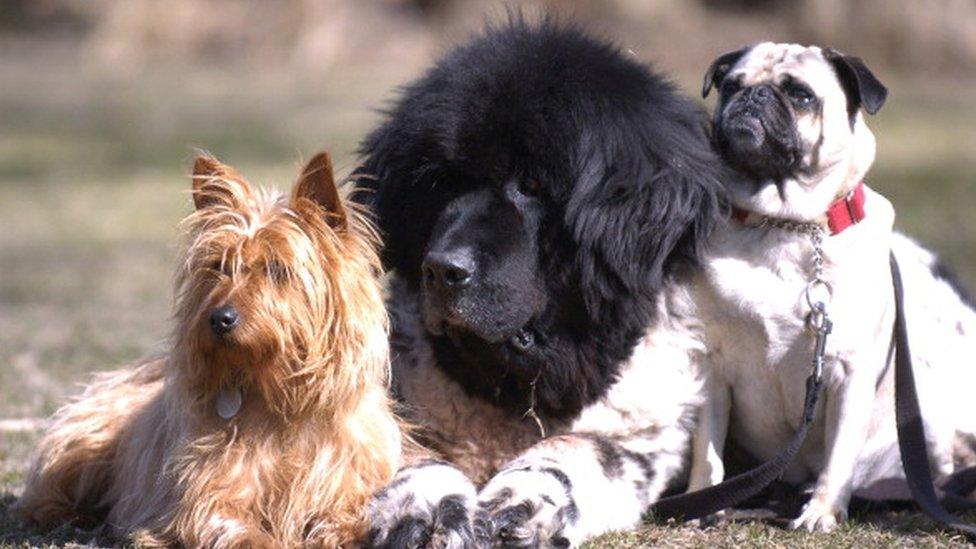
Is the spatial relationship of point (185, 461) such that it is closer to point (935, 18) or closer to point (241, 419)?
point (241, 419)

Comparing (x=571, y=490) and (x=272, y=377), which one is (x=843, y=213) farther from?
(x=272, y=377)

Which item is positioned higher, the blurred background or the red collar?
the red collar

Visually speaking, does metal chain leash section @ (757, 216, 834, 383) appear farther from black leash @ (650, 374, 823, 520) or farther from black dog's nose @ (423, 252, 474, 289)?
black dog's nose @ (423, 252, 474, 289)

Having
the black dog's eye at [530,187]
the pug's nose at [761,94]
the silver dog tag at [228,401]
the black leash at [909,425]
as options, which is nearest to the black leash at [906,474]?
the black leash at [909,425]

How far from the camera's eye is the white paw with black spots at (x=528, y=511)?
4469mm

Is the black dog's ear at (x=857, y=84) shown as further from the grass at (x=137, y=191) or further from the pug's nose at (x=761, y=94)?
the grass at (x=137, y=191)

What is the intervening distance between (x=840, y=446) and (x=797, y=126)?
42.7 inches

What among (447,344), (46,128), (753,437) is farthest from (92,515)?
(46,128)

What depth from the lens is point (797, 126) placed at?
4.97 metres

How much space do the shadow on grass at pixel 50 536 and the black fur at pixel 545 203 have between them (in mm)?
1263

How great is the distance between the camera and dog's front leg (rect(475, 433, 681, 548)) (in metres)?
4.50

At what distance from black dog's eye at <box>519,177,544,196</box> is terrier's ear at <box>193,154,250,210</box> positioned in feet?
2.96

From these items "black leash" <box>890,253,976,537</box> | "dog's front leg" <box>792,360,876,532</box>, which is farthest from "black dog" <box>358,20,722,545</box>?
"black leash" <box>890,253,976,537</box>

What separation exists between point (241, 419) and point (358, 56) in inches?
1061
